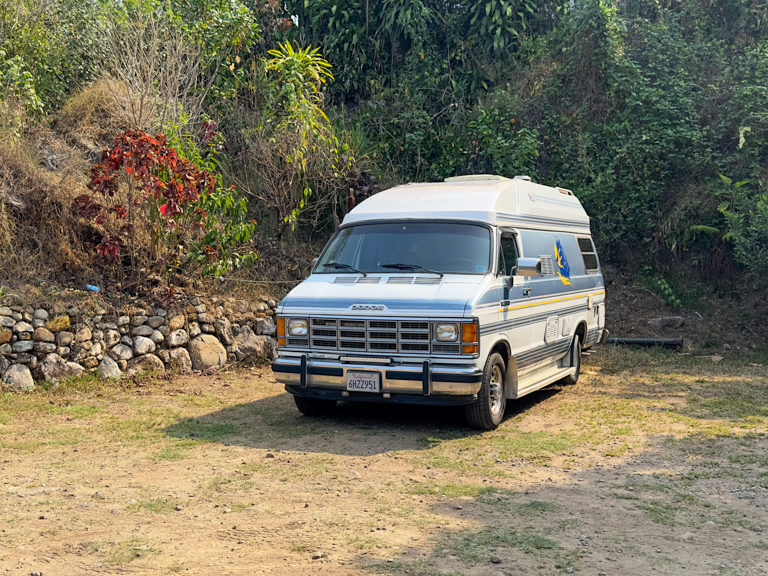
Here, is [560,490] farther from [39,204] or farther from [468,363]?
[39,204]

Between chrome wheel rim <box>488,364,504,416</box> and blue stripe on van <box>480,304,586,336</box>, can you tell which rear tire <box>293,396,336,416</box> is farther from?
blue stripe on van <box>480,304,586,336</box>

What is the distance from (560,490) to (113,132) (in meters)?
10.5

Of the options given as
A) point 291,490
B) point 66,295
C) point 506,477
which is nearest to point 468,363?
point 506,477

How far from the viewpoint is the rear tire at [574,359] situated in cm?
1063

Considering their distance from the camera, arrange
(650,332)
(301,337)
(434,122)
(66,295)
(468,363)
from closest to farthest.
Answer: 1. (468,363)
2. (301,337)
3. (66,295)
4. (650,332)
5. (434,122)

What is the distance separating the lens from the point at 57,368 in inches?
387

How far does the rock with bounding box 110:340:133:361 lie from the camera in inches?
410

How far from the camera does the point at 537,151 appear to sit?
666 inches

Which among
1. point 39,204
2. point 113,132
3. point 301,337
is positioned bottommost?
point 301,337

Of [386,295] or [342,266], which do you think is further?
[342,266]

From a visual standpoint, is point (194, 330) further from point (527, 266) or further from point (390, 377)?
point (527, 266)

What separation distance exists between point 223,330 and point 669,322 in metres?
8.17

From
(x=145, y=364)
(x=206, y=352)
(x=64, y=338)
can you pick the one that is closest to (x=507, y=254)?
(x=206, y=352)

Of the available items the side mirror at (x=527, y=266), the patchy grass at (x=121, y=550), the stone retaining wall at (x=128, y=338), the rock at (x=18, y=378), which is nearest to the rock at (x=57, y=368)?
the stone retaining wall at (x=128, y=338)
